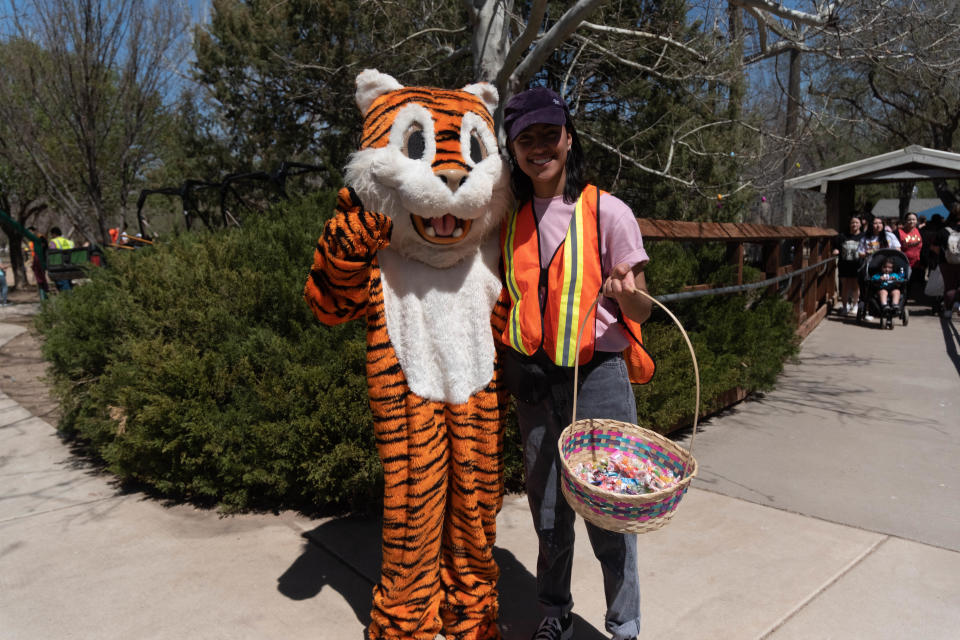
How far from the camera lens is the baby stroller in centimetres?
945

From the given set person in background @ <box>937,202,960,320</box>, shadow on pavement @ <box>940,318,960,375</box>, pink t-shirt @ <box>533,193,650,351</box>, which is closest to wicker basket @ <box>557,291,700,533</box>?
pink t-shirt @ <box>533,193,650,351</box>

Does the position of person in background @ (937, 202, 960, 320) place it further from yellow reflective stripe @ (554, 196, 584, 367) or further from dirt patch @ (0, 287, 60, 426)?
dirt patch @ (0, 287, 60, 426)

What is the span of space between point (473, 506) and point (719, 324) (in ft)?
11.1

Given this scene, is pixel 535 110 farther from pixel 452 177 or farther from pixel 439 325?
pixel 439 325

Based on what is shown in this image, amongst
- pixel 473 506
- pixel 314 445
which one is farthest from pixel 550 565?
pixel 314 445

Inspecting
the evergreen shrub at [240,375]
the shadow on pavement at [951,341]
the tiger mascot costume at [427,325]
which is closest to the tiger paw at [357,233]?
the tiger mascot costume at [427,325]

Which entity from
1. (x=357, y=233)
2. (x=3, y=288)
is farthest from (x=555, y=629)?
(x=3, y=288)

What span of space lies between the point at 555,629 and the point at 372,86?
6.57ft

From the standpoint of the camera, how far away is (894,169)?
37.2 ft

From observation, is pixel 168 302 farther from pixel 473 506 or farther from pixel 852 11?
pixel 852 11

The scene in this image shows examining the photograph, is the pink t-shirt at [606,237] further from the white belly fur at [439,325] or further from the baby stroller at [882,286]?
the baby stroller at [882,286]

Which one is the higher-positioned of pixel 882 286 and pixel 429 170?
pixel 429 170

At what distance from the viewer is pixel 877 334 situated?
904cm

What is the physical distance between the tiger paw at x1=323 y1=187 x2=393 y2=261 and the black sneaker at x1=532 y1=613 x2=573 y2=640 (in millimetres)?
1420
